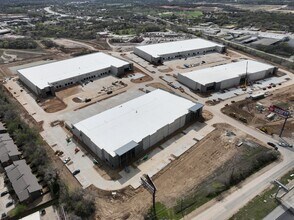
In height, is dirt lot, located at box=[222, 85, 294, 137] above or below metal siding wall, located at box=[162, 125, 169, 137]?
below

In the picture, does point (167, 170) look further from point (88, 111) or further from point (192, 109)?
Result: point (88, 111)

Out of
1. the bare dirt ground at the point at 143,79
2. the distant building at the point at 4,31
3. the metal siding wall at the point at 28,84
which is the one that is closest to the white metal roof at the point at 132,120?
the bare dirt ground at the point at 143,79

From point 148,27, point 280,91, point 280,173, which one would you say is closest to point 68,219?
point 280,173

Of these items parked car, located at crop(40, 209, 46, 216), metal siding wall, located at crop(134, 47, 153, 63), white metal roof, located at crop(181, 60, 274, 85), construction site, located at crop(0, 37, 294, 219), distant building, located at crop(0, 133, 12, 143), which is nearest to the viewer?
parked car, located at crop(40, 209, 46, 216)

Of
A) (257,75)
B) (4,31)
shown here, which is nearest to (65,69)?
(257,75)

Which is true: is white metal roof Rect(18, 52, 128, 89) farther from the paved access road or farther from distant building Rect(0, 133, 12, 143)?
the paved access road

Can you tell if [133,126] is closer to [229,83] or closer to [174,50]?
A: [229,83]

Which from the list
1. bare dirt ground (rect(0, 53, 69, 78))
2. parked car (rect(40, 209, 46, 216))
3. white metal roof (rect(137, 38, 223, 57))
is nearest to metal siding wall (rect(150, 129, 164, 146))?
parked car (rect(40, 209, 46, 216))
